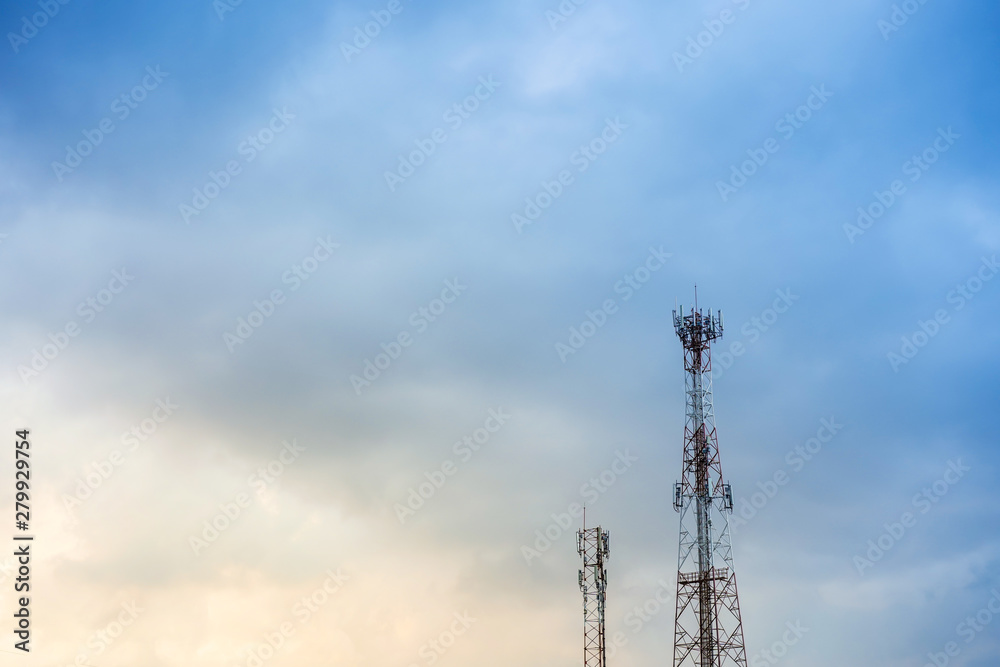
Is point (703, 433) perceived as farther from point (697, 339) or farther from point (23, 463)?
point (23, 463)

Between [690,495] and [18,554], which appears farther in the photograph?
[690,495]

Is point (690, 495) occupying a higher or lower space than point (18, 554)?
higher

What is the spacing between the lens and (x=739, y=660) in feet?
Result: 400

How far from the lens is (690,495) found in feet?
420

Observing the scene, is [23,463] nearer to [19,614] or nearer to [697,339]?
[19,614]

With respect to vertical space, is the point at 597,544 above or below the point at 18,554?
above

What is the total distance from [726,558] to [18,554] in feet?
225

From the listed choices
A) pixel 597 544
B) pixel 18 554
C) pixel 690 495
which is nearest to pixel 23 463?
pixel 18 554

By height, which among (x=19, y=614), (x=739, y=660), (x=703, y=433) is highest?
(x=703, y=433)

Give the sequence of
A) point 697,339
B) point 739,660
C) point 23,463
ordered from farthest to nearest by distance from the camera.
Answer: point 697,339 → point 739,660 → point 23,463

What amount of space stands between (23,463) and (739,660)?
2802 inches

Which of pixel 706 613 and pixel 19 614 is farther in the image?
pixel 706 613

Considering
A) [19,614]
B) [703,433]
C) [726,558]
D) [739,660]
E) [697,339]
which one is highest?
[697,339]

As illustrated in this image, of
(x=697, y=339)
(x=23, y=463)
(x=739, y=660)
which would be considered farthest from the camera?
(x=697, y=339)
